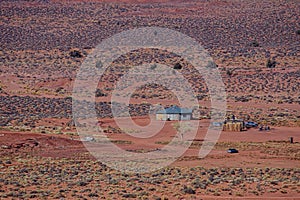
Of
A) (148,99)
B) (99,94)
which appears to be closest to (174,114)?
(148,99)

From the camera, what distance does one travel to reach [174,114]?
166 feet

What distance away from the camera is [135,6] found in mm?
110125

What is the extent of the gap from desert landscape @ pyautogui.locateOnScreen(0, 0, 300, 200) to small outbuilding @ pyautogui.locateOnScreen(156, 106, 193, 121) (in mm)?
495

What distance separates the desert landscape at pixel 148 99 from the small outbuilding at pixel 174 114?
0.50 m

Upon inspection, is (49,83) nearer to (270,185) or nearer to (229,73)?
(229,73)

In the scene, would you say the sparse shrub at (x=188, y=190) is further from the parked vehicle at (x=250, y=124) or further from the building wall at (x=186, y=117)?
the building wall at (x=186, y=117)

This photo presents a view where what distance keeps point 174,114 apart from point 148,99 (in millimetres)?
14789

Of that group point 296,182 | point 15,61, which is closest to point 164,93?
point 15,61

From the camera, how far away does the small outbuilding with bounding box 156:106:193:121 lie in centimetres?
5010

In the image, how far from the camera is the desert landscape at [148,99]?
101 feet

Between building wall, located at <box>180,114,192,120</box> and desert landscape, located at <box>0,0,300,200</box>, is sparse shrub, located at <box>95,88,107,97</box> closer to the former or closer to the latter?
desert landscape, located at <box>0,0,300,200</box>

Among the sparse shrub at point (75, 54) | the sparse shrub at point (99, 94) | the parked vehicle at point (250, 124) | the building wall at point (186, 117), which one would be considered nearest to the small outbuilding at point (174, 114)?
the building wall at point (186, 117)

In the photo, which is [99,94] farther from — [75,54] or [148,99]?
[75,54]

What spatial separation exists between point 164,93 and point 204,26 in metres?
29.2
